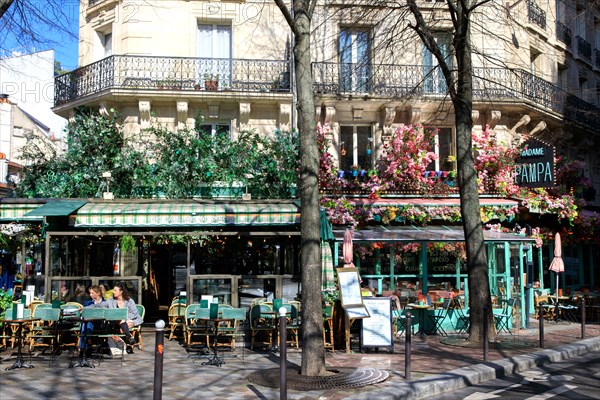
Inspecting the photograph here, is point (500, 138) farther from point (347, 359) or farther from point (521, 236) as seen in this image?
point (347, 359)

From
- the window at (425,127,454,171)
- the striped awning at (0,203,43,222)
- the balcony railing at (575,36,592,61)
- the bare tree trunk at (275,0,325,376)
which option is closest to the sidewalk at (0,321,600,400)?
the bare tree trunk at (275,0,325,376)

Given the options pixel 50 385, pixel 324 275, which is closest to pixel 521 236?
pixel 324 275

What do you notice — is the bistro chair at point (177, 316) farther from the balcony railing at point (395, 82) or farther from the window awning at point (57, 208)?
the balcony railing at point (395, 82)

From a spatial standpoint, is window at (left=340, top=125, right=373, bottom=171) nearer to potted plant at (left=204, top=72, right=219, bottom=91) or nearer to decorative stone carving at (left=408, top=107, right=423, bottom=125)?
decorative stone carving at (left=408, top=107, right=423, bottom=125)

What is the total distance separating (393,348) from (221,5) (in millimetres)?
10970

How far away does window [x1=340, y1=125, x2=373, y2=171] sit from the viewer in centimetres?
1805

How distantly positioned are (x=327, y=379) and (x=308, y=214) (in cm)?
218

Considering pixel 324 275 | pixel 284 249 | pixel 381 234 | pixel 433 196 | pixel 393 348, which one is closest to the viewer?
pixel 393 348

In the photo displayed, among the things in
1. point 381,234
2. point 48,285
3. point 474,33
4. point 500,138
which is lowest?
point 48,285

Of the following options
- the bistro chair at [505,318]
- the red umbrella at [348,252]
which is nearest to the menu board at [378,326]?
the red umbrella at [348,252]

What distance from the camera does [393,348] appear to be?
11.3m

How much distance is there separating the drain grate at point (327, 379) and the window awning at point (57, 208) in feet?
17.8

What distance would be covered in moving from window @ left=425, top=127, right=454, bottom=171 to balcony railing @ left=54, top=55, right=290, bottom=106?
187 inches

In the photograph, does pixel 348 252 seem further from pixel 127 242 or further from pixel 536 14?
pixel 536 14
